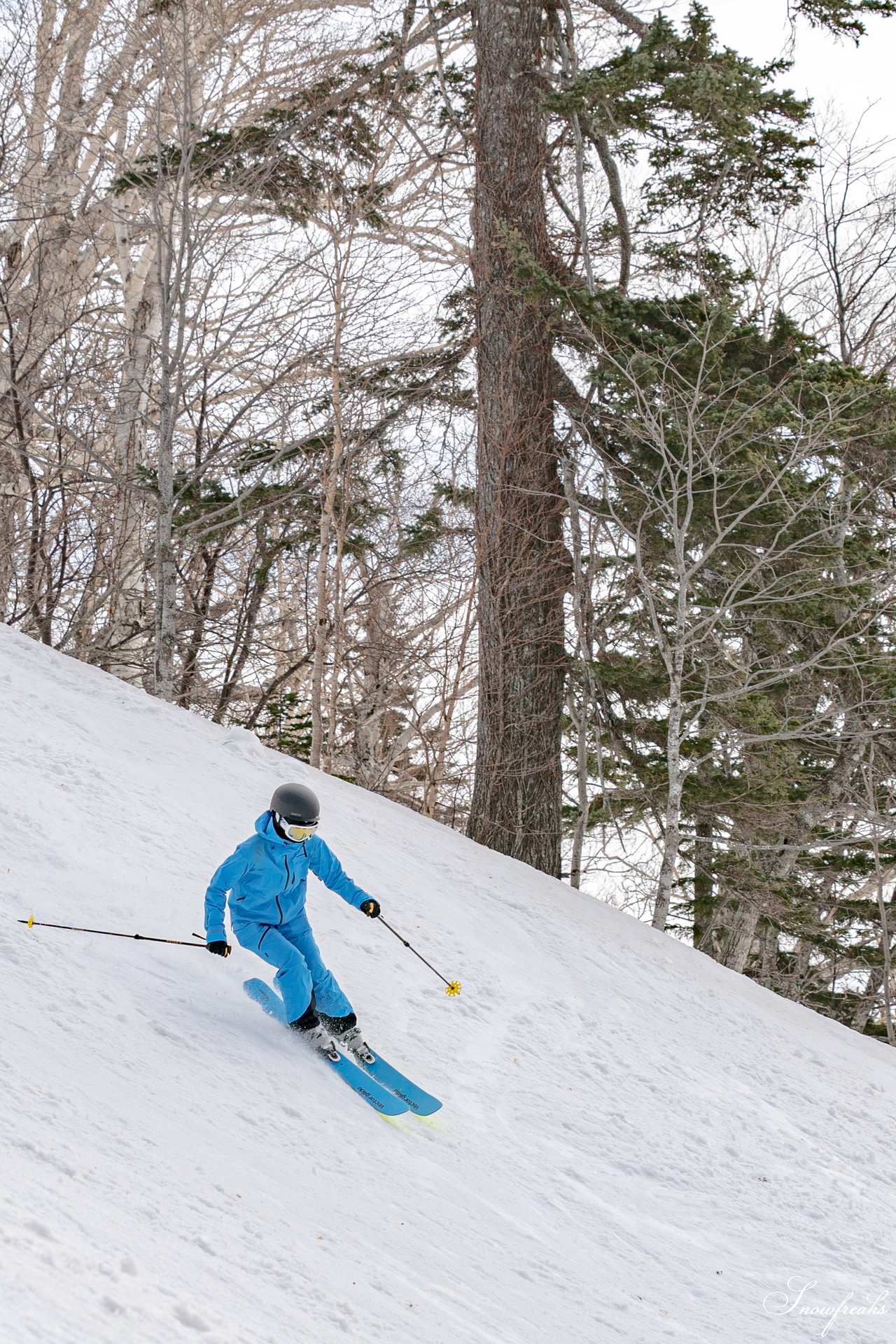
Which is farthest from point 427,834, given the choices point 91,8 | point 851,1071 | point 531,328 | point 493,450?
point 91,8

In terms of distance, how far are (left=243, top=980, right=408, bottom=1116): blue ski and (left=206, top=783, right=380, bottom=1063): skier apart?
51 millimetres

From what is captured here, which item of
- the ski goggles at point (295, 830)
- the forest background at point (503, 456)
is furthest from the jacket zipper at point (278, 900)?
the forest background at point (503, 456)

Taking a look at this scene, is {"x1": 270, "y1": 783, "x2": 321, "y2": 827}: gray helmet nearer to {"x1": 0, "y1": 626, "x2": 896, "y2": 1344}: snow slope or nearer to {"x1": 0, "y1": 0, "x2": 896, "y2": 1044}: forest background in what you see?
{"x1": 0, "y1": 626, "x2": 896, "y2": 1344}: snow slope

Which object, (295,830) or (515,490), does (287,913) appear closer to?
(295,830)

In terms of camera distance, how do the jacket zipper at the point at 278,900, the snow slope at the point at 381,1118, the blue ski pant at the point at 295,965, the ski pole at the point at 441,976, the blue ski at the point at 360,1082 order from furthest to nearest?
the ski pole at the point at 441,976
the jacket zipper at the point at 278,900
the blue ski pant at the point at 295,965
the blue ski at the point at 360,1082
the snow slope at the point at 381,1118

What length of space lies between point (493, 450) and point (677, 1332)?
28.0ft

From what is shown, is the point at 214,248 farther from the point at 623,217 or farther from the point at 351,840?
the point at 351,840

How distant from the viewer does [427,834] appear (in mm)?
8328

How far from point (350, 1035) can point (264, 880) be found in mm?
784

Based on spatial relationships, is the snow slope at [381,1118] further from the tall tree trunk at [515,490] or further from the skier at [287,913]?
the tall tree trunk at [515,490]

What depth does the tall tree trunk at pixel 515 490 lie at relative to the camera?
1053 cm

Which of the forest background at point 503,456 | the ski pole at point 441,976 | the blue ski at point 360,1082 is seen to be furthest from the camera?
the forest background at point 503,456

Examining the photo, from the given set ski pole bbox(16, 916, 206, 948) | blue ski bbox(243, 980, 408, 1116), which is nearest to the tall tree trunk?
blue ski bbox(243, 980, 408, 1116)

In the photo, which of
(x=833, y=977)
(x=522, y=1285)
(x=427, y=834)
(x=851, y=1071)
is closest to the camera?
(x=522, y=1285)
